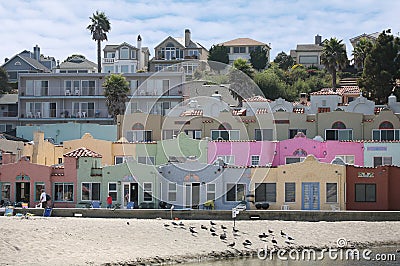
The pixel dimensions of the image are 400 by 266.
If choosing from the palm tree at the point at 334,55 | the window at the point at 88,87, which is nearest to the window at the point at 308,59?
the palm tree at the point at 334,55

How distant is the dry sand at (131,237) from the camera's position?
3603 centimetres

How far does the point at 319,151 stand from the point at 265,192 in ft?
29.3

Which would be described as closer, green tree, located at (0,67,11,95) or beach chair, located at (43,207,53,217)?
beach chair, located at (43,207,53,217)

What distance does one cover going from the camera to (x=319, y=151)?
5881 cm

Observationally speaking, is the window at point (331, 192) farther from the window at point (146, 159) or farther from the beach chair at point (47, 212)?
the beach chair at point (47, 212)

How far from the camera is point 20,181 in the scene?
175ft

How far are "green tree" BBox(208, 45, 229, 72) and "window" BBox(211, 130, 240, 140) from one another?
4397cm

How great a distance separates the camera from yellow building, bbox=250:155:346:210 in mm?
50969

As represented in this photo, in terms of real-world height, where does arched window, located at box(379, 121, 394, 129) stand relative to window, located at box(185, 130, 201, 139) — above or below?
above

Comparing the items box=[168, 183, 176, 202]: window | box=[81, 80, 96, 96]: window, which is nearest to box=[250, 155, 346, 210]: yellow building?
box=[168, 183, 176, 202]: window

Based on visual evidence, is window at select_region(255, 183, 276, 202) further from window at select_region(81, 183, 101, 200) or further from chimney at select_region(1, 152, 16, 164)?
chimney at select_region(1, 152, 16, 164)

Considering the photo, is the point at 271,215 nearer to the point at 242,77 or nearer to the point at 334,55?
the point at 242,77

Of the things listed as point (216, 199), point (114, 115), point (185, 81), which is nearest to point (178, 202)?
point (216, 199)

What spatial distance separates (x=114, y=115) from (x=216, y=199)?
115 feet
